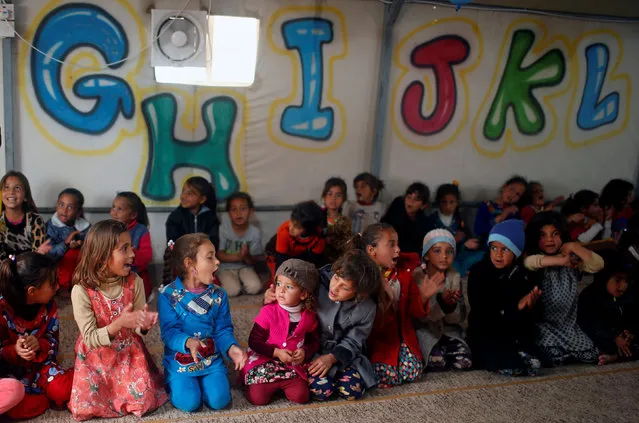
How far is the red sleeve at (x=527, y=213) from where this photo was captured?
5.31 meters

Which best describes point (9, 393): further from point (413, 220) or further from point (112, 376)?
point (413, 220)

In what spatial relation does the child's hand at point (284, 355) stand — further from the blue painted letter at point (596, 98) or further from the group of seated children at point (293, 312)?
the blue painted letter at point (596, 98)

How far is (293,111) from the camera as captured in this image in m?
4.96

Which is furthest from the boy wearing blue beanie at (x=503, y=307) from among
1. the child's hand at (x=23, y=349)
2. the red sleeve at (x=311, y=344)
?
the child's hand at (x=23, y=349)

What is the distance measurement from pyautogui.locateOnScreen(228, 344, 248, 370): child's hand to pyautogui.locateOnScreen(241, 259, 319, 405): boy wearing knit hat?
122 millimetres

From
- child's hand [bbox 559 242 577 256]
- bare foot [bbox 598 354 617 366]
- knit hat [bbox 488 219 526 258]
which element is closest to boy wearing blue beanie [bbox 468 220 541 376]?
knit hat [bbox 488 219 526 258]

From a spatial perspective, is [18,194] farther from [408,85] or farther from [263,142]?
[408,85]

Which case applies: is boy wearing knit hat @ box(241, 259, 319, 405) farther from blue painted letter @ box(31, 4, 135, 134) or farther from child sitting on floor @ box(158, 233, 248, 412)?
blue painted letter @ box(31, 4, 135, 134)

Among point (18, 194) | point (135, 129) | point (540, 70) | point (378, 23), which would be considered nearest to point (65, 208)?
point (18, 194)

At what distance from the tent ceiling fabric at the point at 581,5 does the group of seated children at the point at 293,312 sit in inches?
100

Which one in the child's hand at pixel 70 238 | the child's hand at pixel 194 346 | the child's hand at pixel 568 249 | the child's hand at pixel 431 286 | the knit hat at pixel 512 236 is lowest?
the child's hand at pixel 194 346

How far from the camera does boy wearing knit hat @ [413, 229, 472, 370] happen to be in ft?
10.8

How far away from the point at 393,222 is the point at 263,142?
50.1 inches

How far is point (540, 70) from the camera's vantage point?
5516mm
